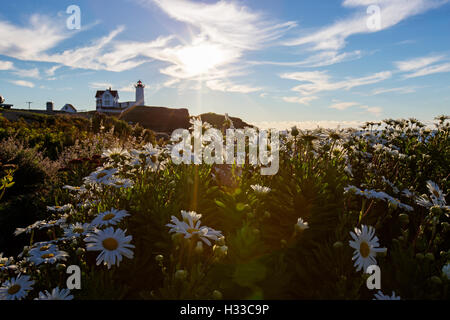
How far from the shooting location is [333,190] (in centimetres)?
346

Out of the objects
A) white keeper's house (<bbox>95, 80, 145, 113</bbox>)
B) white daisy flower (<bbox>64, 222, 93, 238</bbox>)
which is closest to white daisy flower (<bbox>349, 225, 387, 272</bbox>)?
white daisy flower (<bbox>64, 222, 93, 238</bbox>)

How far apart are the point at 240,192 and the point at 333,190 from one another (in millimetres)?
1198

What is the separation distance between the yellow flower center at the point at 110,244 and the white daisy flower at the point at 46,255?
64 cm

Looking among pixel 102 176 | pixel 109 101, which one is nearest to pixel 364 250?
pixel 102 176

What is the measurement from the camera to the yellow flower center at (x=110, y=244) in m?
2.27

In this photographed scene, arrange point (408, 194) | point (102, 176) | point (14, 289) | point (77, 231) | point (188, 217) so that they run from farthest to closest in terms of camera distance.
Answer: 1. point (102, 176)
2. point (408, 194)
3. point (77, 231)
4. point (14, 289)
5. point (188, 217)

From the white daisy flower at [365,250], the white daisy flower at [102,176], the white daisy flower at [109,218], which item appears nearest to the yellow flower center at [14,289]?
the white daisy flower at [109,218]

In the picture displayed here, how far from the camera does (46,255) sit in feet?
8.93

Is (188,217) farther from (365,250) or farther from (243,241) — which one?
(365,250)

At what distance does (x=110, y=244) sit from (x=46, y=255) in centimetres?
93

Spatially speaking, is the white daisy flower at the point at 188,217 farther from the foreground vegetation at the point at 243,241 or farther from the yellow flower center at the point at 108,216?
the yellow flower center at the point at 108,216

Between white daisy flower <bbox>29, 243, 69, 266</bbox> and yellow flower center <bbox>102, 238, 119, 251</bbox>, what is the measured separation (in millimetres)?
644
